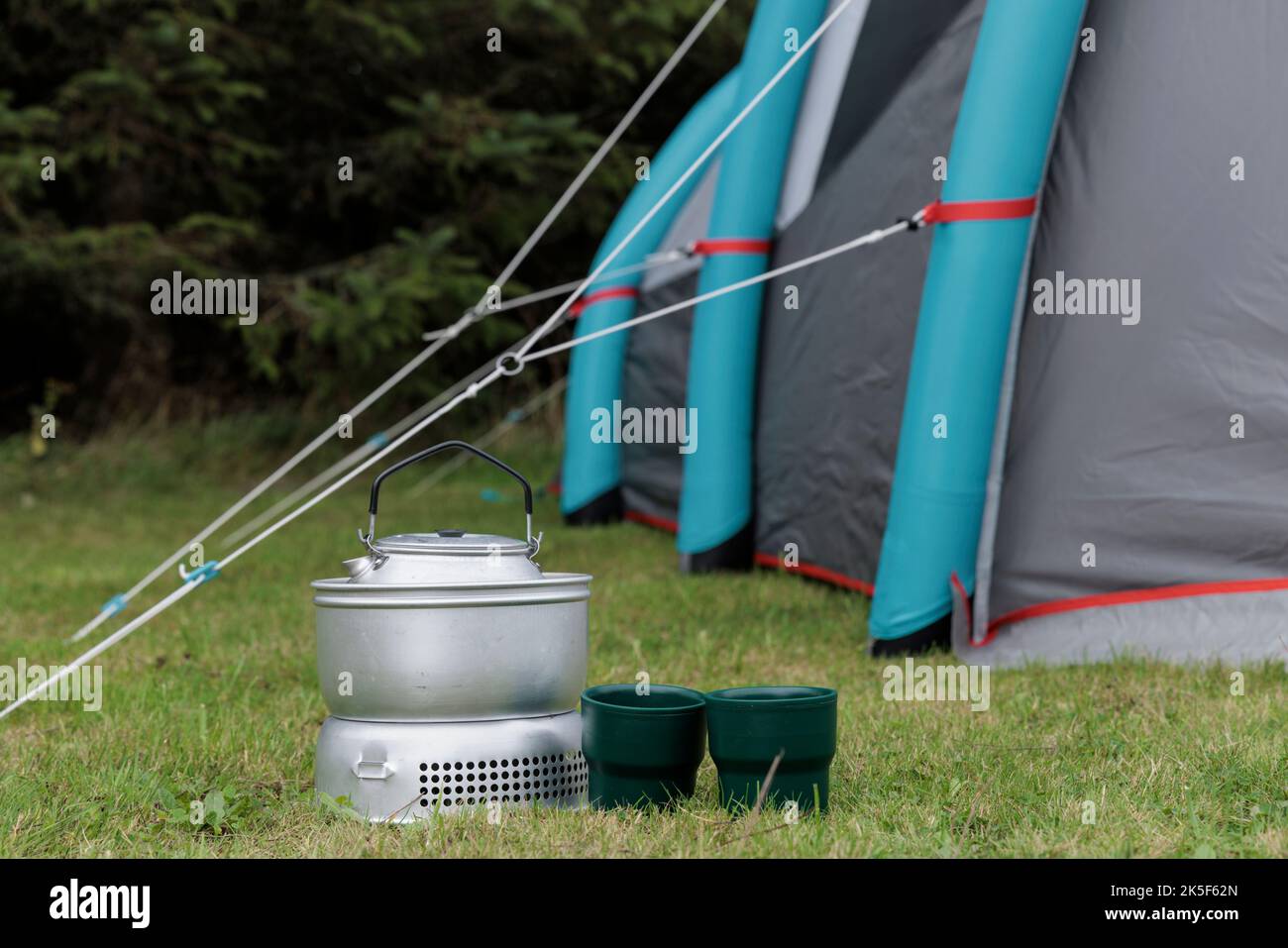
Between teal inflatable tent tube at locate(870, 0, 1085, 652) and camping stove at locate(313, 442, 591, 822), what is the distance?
1781 millimetres

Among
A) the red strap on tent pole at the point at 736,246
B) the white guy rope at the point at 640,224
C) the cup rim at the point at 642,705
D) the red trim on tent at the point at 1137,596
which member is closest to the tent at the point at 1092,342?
the red trim on tent at the point at 1137,596

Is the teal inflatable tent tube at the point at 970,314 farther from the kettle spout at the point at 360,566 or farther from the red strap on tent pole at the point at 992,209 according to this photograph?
the kettle spout at the point at 360,566

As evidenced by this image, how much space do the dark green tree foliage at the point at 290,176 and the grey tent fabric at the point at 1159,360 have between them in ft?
23.5

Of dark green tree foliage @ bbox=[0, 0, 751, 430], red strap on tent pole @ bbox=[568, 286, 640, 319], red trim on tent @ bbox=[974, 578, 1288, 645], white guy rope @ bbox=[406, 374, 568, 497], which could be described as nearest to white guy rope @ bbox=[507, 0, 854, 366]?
red trim on tent @ bbox=[974, 578, 1288, 645]

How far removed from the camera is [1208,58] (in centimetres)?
384

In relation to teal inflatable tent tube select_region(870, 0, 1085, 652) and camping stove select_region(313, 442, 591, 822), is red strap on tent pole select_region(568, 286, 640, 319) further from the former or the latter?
camping stove select_region(313, 442, 591, 822)

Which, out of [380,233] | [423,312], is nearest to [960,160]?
[423,312]

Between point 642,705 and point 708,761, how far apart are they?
40 cm

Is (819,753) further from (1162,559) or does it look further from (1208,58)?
(1208,58)

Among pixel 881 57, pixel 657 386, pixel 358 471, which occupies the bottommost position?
pixel 358 471

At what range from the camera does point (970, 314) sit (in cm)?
400

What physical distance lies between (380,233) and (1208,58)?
11.3m

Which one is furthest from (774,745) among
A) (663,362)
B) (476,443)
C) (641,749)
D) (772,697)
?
(476,443)

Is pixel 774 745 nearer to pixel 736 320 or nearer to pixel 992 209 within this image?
pixel 992 209
